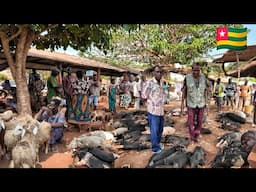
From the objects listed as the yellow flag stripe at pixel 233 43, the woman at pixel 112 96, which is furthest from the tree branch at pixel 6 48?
the yellow flag stripe at pixel 233 43

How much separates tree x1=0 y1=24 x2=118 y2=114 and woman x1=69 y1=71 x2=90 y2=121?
0.92m

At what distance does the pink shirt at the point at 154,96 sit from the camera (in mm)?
4234

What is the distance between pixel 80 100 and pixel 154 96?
2.23 metres

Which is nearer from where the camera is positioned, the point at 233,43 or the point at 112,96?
the point at 233,43

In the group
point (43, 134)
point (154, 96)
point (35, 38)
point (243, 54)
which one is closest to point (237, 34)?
point (243, 54)

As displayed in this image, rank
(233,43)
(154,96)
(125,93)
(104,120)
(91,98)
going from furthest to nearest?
1. (125,93)
2. (233,43)
3. (104,120)
4. (91,98)
5. (154,96)

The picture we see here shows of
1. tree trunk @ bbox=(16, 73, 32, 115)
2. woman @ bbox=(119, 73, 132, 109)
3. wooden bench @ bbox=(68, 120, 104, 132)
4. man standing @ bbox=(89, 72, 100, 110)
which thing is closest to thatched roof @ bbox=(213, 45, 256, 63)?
woman @ bbox=(119, 73, 132, 109)

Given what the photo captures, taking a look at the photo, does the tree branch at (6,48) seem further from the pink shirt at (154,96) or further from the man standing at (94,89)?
the pink shirt at (154,96)

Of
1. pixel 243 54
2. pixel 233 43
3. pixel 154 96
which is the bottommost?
pixel 154 96

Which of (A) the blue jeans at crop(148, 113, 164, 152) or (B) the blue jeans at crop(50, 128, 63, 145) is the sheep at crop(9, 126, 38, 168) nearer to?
(B) the blue jeans at crop(50, 128, 63, 145)

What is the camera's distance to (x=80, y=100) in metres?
6.00

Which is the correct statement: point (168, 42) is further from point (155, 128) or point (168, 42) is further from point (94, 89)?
point (155, 128)
